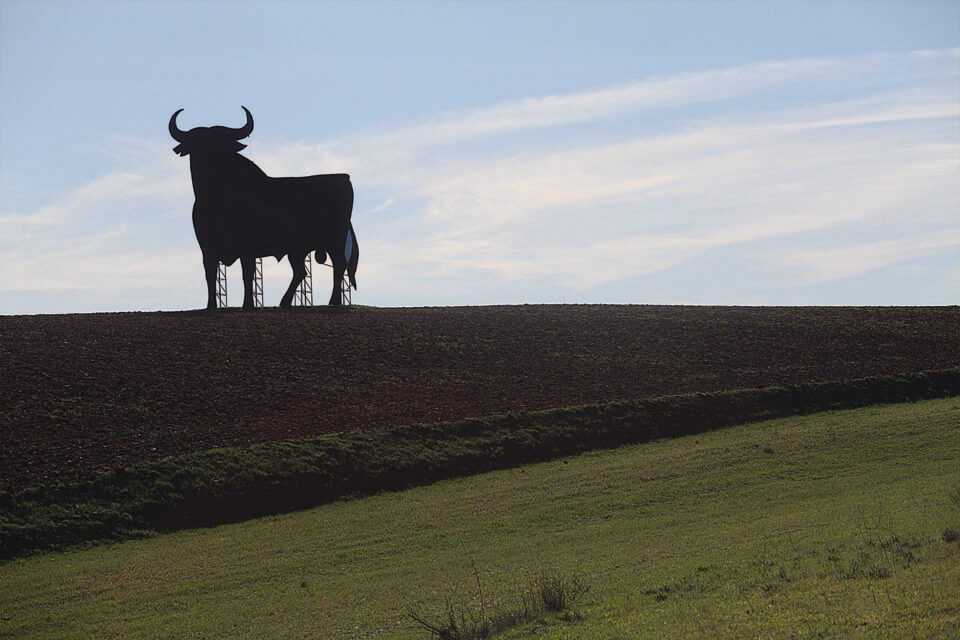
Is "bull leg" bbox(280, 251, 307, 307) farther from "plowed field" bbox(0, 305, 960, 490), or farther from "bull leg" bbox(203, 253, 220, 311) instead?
"bull leg" bbox(203, 253, 220, 311)

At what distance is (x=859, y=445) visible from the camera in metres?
27.4

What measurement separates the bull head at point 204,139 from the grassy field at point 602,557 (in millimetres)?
29495

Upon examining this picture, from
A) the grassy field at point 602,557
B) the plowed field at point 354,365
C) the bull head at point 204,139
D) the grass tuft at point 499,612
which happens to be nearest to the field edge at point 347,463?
the grassy field at point 602,557

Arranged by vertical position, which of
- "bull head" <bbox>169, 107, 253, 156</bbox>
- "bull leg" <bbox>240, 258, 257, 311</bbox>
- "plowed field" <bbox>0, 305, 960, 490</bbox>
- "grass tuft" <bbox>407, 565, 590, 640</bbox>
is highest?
"bull head" <bbox>169, 107, 253, 156</bbox>

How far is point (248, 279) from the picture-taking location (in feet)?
166

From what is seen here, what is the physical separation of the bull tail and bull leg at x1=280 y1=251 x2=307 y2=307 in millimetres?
2703

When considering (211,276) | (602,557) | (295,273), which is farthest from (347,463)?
(295,273)

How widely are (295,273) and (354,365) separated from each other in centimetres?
1448

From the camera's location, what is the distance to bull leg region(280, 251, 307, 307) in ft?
166

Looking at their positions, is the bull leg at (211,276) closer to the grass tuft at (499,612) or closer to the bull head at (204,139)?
the bull head at (204,139)

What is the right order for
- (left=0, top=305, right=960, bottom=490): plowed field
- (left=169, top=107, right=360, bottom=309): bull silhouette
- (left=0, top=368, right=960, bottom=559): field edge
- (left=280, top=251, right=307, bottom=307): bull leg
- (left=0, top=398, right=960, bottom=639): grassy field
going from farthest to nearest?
1. (left=280, top=251, right=307, bottom=307): bull leg
2. (left=169, top=107, right=360, bottom=309): bull silhouette
3. (left=0, top=305, right=960, bottom=490): plowed field
4. (left=0, top=368, right=960, bottom=559): field edge
5. (left=0, top=398, right=960, bottom=639): grassy field

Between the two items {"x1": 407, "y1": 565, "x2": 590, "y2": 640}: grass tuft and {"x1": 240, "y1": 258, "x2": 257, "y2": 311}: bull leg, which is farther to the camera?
{"x1": 240, "y1": 258, "x2": 257, "y2": 311}: bull leg

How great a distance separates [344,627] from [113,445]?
14.3 m

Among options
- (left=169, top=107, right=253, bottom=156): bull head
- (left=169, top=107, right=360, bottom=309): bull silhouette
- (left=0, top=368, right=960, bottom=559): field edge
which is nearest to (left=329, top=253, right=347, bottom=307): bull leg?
(left=169, top=107, right=360, bottom=309): bull silhouette
